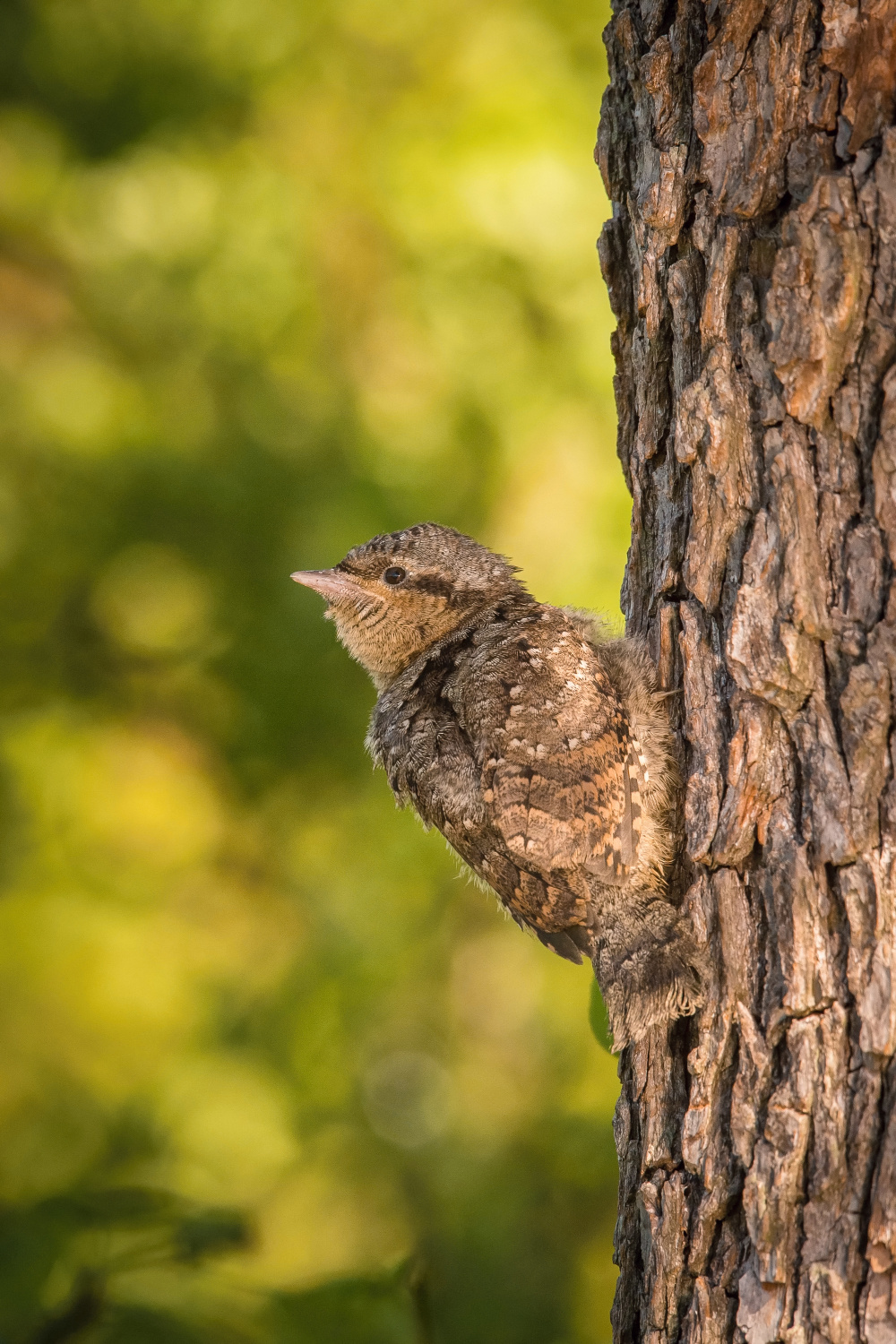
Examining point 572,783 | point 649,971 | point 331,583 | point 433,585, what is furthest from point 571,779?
point 331,583

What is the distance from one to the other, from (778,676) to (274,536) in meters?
3.83

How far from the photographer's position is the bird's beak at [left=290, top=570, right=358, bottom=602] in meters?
3.04

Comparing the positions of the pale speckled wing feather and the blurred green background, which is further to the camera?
the blurred green background

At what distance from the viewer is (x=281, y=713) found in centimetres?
530

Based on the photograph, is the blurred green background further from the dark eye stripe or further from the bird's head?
the dark eye stripe

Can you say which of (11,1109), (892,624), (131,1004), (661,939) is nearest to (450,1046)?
(131,1004)

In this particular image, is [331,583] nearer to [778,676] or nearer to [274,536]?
[778,676]

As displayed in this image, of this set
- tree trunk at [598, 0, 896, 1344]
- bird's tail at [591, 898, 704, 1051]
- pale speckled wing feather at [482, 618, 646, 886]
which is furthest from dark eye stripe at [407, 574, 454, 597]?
bird's tail at [591, 898, 704, 1051]

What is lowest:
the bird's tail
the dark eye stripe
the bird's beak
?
the bird's tail

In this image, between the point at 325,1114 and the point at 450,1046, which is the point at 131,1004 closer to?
the point at 325,1114

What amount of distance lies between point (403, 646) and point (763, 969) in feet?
4.79

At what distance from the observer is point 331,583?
10.0ft

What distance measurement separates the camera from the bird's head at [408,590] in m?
2.85

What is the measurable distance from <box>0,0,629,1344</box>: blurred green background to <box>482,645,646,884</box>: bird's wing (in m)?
2.85
